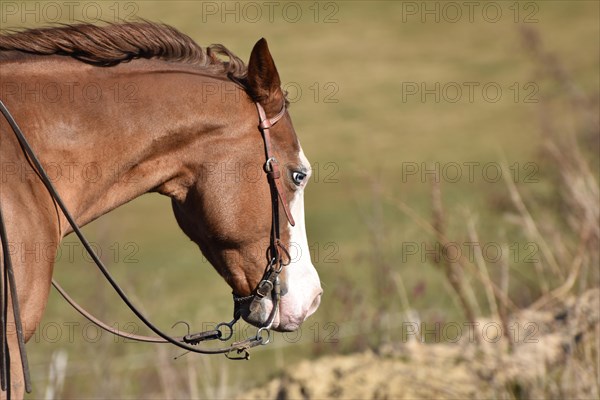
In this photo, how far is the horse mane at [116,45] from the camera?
416 centimetres

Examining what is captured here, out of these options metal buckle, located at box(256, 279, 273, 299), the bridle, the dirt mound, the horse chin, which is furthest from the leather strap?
the dirt mound

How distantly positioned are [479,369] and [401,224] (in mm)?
9140

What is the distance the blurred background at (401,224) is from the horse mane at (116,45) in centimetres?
43

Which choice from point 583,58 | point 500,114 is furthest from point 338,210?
point 583,58

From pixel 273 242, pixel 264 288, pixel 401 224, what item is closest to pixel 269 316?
pixel 264 288

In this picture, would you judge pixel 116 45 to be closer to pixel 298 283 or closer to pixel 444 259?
pixel 298 283

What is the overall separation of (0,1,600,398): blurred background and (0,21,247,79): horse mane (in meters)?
0.43

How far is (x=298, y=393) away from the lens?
650 cm

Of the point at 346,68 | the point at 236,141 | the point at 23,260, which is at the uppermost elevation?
the point at 346,68

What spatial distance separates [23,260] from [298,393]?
305 centimetres

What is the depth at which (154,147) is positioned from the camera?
4.34 m

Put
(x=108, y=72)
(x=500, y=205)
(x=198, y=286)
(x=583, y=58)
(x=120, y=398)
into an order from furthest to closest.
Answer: (x=583, y=58) < (x=198, y=286) < (x=500, y=205) < (x=120, y=398) < (x=108, y=72)

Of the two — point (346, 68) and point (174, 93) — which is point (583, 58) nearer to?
point (346, 68)

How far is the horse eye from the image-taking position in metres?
4.54
